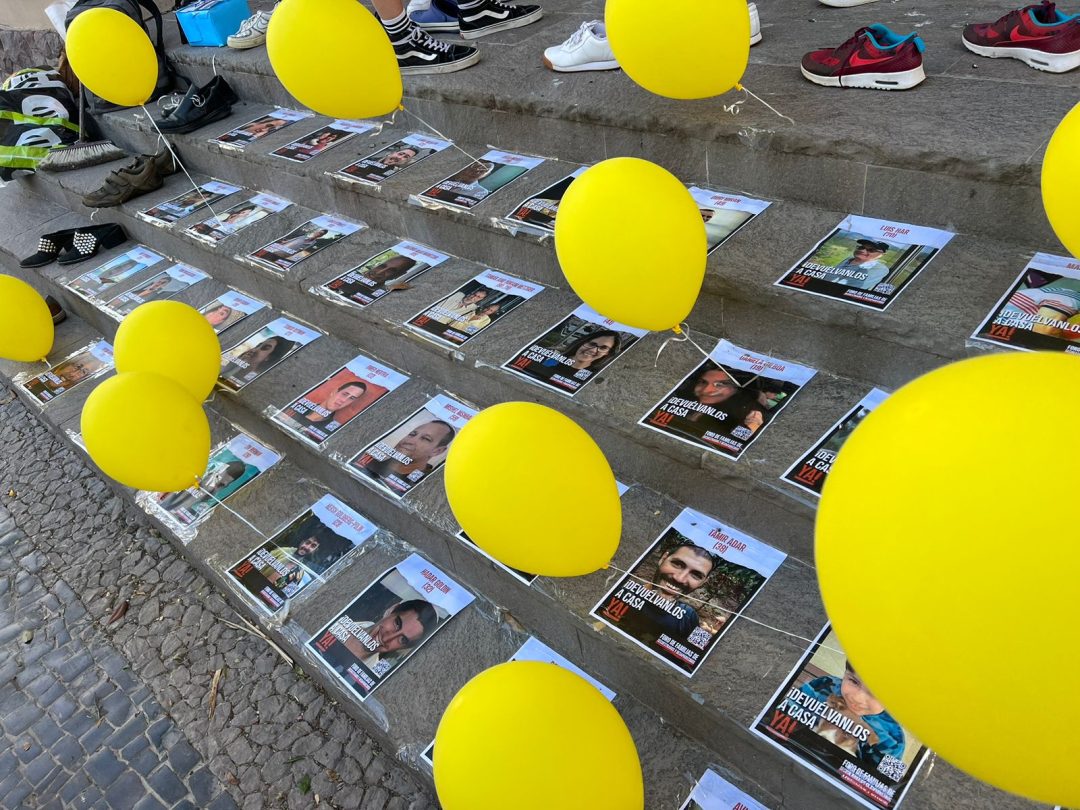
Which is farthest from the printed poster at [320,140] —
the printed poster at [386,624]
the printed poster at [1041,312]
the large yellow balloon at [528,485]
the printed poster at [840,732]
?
the printed poster at [840,732]

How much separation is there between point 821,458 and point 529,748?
87 centimetres

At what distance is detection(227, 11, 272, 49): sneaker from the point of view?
3723mm

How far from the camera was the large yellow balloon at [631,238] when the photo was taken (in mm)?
1494

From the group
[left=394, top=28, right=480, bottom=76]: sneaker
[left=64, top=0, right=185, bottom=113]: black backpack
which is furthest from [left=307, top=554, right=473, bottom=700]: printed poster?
[left=64, top=0, right=185, bottom=113]: black backpack

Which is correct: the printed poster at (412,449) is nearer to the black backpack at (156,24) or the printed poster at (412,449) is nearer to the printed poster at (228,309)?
the printed poster at (228,309)

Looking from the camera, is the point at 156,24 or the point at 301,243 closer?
the point at 301,243

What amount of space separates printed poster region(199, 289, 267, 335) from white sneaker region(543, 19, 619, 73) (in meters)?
A: 1.47

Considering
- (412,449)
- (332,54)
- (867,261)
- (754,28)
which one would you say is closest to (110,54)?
(332,54)

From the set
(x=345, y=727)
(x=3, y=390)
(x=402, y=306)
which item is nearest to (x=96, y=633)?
(x=345, y=727)

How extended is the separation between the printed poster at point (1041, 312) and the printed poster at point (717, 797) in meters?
1.05

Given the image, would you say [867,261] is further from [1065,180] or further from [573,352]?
[573,352]

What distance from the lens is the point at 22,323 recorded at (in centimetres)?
319

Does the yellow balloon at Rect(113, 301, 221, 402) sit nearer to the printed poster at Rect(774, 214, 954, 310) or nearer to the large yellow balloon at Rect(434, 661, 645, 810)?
the large yellow balloon at Rect(434, 661, 645, 810)

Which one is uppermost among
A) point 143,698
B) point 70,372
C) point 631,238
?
point 631,238
